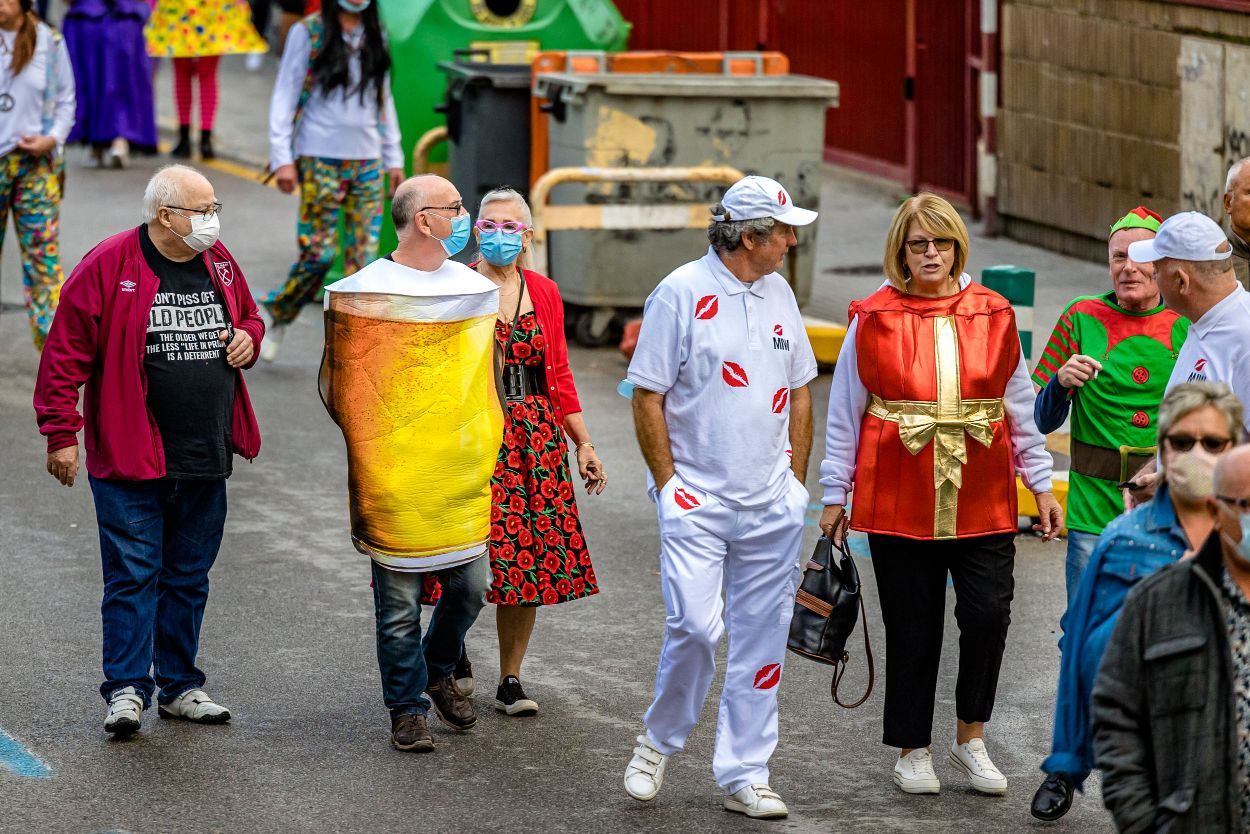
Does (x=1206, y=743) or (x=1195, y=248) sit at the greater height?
(x=1195, y=248)

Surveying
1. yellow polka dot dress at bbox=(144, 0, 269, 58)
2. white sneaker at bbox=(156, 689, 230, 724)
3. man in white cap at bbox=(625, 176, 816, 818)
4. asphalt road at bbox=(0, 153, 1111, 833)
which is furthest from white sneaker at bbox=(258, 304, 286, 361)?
yellow polka dot dress at bbox=(144, 0, 269, 58)

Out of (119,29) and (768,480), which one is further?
(119,29)

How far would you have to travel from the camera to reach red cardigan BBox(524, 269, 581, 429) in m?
6.48

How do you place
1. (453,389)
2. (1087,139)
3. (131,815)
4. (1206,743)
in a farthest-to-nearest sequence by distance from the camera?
1. (1087,139)
2. (453,389)
3. (131,815)
4. (1206,743)

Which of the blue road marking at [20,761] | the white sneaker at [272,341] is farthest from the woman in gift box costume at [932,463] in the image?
the white sneaker at [272,341]

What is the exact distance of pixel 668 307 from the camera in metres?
5.68

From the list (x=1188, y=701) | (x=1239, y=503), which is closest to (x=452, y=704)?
(x=1188, y=701)

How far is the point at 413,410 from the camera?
5.99 m

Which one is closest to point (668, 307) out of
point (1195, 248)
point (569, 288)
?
point (1195, 248)

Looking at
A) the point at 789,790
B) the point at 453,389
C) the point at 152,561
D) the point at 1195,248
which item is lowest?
the point at 789,790

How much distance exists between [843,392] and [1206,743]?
7.43ft

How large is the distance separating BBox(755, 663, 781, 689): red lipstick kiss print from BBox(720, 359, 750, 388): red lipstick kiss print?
78 cm

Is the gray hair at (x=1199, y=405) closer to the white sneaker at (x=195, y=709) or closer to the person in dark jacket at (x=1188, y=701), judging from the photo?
the person in dark jacket at (x=1188, y=701)

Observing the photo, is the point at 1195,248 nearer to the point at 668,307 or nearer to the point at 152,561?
the point at 668,307
